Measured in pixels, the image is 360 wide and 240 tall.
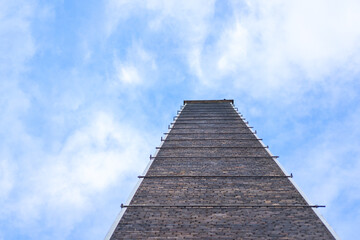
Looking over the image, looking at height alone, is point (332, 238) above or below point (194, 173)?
below

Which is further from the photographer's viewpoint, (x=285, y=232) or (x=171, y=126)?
(x=171, y=126)

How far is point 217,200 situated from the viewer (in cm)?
812

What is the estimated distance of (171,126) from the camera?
17.7 m

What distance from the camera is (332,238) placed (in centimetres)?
627

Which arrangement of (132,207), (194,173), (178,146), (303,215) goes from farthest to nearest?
1. (178,146)
2. (194,173)
3. (132,207)
4. (303,215)

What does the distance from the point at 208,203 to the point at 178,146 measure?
5545 mm

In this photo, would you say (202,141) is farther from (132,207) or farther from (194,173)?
(132,207)

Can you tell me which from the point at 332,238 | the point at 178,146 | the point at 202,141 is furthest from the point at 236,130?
the point at 332,238

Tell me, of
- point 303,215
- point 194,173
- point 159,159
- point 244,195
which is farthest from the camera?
point 159,159

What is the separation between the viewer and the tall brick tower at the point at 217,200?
21.8 feet

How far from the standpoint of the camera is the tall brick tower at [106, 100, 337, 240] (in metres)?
6.65

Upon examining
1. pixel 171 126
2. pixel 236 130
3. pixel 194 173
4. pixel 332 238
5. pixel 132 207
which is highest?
pixel 171 126

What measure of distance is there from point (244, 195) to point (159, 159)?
4002mm

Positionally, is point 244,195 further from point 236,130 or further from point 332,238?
point 236,130
